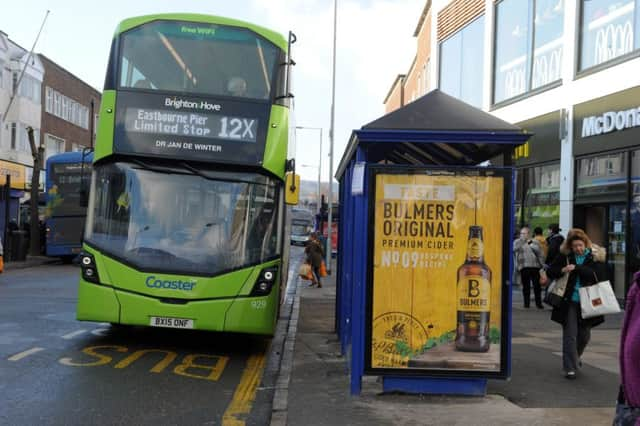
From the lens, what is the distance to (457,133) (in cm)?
709

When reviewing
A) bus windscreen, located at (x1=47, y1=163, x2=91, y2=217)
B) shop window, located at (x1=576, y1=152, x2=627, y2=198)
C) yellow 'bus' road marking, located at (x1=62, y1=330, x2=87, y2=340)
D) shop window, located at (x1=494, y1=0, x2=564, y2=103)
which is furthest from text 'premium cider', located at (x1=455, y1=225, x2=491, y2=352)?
bus windscreen, located at (x1=47, y1=163, x2=91, y2=217)

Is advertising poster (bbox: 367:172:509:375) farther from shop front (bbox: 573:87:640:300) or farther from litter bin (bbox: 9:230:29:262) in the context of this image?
litter bin (bbox: 9:230:29:262)

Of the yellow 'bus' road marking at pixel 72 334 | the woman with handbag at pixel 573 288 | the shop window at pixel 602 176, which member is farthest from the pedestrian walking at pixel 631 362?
the shop window at pixel 602 176

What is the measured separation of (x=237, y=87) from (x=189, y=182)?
1415 mm

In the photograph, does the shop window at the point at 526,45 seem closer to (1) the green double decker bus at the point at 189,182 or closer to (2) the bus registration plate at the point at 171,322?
(1) the green double decker bus at the point at 189,182

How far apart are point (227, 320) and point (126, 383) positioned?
202 centimetres

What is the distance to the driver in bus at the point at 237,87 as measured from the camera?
33.6 ft

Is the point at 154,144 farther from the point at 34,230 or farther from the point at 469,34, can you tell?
the point at 34,230

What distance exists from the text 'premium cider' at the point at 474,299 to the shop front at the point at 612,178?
28.3ft

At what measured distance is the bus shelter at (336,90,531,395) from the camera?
7168mm

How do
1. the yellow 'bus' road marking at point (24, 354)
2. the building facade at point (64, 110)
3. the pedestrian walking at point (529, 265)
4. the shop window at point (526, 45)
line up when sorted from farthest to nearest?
the building facade at point (64, 110) → the shop window at point (526, 45) → the pedestrian walking at point (529, 265) → the yellow 'bus' road marking at point (24, 354)

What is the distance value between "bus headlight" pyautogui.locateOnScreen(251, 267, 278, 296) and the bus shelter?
113 inches

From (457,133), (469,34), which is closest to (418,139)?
(457,133)

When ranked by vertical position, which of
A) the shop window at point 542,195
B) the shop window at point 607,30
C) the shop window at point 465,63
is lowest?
the shop window at point 542,195
